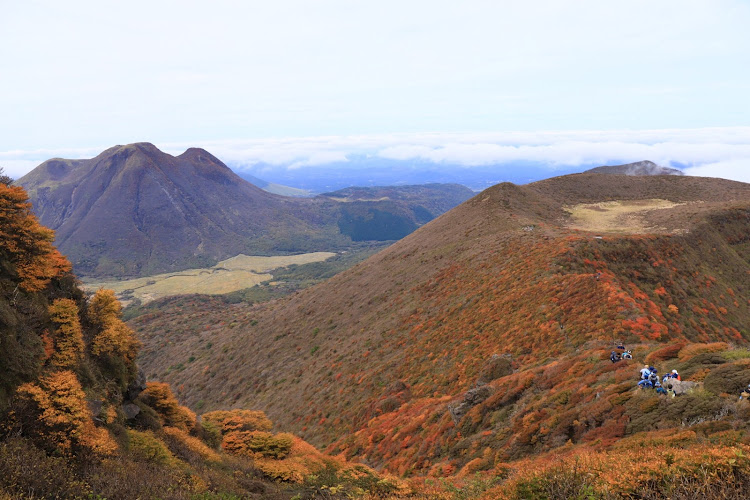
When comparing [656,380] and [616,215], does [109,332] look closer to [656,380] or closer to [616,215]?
[656,380]

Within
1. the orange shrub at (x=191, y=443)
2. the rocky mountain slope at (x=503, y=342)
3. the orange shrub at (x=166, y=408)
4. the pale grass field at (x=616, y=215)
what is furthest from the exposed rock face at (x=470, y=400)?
the pale grass field at (x=616, y=215)

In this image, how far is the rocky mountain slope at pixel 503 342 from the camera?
1468 centimetres

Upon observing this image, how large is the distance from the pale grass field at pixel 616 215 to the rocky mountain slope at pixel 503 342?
0.75 meters

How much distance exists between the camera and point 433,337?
3378 centimetres

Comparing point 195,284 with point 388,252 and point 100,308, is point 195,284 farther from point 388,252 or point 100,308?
point 100,308

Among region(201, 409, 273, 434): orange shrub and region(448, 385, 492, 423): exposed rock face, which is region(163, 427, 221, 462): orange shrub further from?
region(448, 385, 492, 423): exposed rock face

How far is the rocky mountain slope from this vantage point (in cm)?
1468

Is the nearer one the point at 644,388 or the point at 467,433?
the point at 644,388

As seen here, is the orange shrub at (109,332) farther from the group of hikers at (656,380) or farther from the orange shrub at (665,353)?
the orange shrub at (665,353)

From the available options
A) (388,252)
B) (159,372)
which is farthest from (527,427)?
(159,372)

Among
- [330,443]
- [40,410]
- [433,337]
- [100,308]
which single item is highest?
[100,308]

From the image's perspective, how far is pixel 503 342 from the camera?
2712cm

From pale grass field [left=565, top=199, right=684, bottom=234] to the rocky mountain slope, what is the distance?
75 cm

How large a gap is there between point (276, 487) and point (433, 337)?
69.7ft
